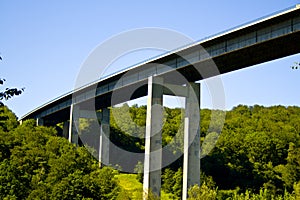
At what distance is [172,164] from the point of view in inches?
3179

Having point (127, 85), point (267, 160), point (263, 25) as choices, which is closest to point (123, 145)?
point (267, 160)

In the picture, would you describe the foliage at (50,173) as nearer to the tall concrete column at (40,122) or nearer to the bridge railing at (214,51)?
the bridge railing at (214,51)

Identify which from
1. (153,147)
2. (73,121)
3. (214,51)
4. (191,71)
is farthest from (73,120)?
(214,51)

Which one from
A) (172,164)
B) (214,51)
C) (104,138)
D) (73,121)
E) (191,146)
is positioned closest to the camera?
(214,51)

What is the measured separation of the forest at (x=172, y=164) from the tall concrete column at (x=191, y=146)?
10.7ft

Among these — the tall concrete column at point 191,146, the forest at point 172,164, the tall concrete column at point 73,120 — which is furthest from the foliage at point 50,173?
the tall concrete column at point 73,120

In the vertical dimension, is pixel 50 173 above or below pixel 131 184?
above

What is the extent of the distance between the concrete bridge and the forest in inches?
161

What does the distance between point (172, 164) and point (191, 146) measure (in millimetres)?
34103

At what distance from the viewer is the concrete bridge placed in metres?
36.5

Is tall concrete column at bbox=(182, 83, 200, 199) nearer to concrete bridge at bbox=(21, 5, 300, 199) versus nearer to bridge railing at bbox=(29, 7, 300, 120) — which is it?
concrete bridge at bbox=(21, 5, 300, 199)

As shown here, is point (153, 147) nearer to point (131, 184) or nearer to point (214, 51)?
point (214, 51)

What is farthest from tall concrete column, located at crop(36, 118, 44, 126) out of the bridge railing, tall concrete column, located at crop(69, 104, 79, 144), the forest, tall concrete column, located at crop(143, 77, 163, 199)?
tall concrete column, located at crop(143, 77, 163, 199)

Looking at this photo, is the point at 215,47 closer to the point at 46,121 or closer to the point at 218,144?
the point at 218,144
